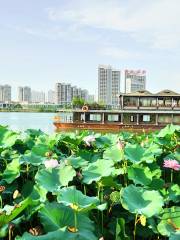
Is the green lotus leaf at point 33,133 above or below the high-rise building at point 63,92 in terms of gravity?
below

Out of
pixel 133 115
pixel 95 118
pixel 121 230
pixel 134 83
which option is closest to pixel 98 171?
pixel 121 230

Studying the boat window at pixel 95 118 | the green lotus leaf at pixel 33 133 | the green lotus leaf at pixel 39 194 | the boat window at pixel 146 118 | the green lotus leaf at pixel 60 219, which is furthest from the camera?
the boat window at pixel 95 118

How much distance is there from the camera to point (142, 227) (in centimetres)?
146

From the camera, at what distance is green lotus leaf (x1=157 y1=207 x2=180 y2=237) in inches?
53.6

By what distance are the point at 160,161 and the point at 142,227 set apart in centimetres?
82

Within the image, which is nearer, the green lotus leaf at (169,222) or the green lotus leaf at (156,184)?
the green lotus leaf at (169,222)

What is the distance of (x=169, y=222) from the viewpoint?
1.39 metres

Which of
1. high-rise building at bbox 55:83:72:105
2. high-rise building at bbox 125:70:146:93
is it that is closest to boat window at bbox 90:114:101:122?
high-rise building at bbox 125:70:146:93

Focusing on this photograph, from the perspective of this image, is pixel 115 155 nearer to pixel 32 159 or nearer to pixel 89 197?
pixel 32 159

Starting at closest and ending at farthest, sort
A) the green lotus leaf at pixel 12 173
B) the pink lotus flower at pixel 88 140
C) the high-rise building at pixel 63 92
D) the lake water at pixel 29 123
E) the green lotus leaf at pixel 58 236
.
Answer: the green lotus leaf at pixel 58 236 < the green lotus leaf at pixel 12 173 < the pink lotus flower at pixel 88 140 < the lake water at pixel 29 123 < the high-rise building at pixel 63 92

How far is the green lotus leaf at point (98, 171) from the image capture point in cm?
168

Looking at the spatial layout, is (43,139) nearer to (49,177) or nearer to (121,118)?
(49,177)

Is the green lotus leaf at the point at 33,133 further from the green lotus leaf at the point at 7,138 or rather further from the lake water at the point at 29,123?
the lake water at the point at 29,123

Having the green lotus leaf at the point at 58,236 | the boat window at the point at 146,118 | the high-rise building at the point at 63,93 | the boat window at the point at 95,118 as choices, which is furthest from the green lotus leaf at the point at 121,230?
the high-rise building at the point at 63,93
